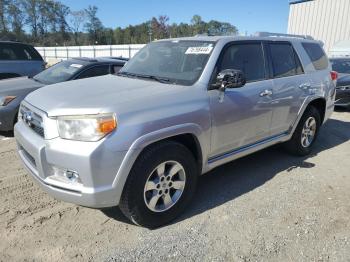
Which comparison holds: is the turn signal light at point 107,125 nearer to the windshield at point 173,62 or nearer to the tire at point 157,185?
the tire at point 157,185

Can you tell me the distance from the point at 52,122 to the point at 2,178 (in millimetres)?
1958

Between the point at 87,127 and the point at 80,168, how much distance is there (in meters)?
0.34

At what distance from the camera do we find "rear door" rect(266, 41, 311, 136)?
458 centimetres

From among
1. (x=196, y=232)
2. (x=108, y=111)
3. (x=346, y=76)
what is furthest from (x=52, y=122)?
(x=346, y=76)

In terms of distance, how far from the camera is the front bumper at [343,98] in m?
9.29

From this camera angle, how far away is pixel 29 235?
3229 millimetres

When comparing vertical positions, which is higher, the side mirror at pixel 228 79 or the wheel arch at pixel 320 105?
the side mirror at pixel 228 79

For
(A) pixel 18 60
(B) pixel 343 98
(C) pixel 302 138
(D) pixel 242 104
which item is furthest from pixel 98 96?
(B) pixel 343 98

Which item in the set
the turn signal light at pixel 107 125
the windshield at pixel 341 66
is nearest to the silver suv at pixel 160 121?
the turn signal light at pixel 107 125

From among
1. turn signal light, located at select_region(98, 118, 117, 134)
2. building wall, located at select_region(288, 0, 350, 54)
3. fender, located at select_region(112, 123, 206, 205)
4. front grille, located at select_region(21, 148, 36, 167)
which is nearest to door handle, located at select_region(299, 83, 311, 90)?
fender, located at select_region(112, 123, 206, 205)

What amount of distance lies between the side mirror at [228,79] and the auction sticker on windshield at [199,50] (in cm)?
39

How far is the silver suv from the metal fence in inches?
1081

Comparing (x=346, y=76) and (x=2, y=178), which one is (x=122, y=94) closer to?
(x=2, y=178)

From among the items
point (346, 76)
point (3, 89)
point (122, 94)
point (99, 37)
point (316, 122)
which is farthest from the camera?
point (99, 37)
